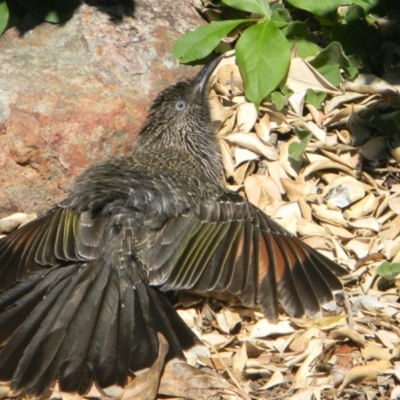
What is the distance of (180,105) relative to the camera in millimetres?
7770

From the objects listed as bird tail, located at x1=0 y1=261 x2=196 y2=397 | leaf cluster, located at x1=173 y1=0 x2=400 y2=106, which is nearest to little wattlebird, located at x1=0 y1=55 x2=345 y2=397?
bird tail, located at x1=0 y1=261 x2=196 y2=397

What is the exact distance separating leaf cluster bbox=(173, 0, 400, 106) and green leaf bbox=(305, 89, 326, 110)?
153 mm

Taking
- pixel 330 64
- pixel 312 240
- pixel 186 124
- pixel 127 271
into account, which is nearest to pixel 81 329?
pixel 127 271

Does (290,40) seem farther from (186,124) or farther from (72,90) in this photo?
(72,90)

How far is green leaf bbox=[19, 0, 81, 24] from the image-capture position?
773 cm

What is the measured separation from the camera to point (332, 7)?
7.70 metres

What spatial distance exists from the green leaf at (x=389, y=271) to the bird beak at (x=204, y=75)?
2194 mm

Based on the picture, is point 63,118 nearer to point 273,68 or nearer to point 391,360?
point 273,68

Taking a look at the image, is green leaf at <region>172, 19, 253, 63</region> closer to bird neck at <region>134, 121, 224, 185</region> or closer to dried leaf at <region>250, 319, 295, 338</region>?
bird neck at <region>134, 121, 224, 185</region>

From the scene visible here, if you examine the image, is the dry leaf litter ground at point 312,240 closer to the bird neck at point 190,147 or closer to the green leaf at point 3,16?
the bird neck at point 190,147

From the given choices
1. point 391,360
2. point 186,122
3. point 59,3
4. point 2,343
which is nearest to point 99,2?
point 59,3

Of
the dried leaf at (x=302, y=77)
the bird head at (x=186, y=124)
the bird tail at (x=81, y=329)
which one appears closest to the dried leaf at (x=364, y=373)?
A: the bird tail at (x=81, y=329)

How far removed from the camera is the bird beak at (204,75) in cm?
774

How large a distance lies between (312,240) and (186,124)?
159cm
